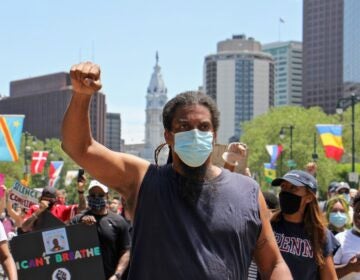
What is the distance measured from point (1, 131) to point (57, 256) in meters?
12.6

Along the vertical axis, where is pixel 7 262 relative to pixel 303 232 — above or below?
below

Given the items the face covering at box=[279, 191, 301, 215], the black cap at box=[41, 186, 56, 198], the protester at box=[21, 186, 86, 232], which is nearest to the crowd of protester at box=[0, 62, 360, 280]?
the face covering at box=[279, 191, 301, 215]

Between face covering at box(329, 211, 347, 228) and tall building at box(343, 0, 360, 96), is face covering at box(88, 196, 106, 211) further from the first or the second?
tall building at box(343, 0, 360, 96)

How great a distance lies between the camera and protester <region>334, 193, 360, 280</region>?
5598 mm

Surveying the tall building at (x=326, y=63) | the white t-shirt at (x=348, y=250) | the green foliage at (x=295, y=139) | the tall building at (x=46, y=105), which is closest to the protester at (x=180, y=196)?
the white t-shirt at (x=348, y=250)

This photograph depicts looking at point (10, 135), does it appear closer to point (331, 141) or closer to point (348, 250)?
point (348, 250)

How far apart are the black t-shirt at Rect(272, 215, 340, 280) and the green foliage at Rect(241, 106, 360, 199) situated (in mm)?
64319

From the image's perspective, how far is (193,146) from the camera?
9.98 ft

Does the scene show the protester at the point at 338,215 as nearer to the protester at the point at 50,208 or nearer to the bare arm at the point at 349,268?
the bare arm at the point at 349,268

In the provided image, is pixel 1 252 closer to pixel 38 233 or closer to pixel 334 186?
pixel 38 233

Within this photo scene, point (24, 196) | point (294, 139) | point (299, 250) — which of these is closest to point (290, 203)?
point (299, 250)

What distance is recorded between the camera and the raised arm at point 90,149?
118 inches

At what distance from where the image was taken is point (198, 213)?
3.11 m

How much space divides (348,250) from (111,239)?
2339 mm
